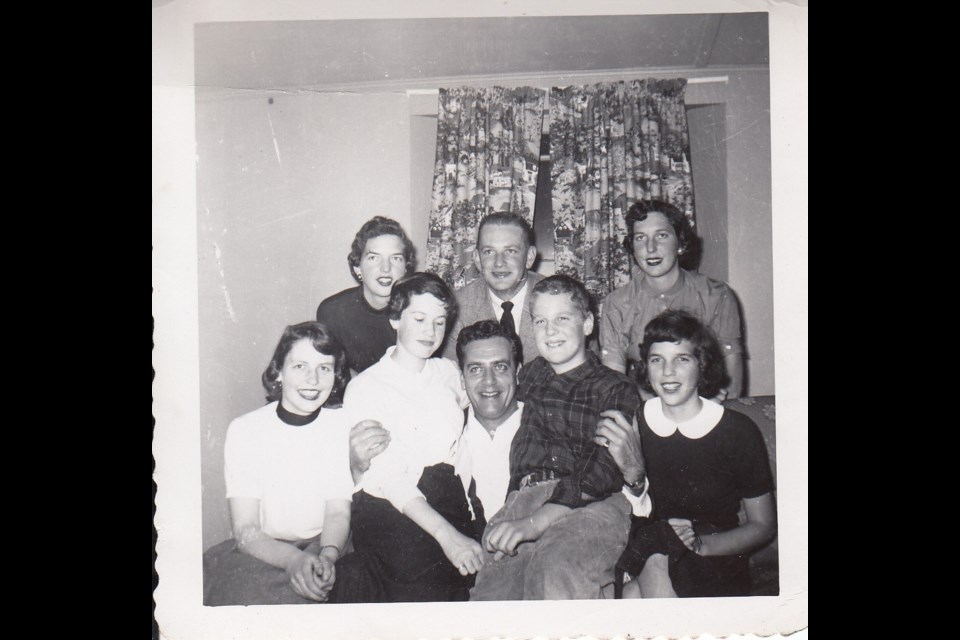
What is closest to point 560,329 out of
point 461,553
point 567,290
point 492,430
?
point 567,290

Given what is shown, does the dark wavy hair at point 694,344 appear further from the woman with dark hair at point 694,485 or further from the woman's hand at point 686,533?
the woman's hand at point 686,533

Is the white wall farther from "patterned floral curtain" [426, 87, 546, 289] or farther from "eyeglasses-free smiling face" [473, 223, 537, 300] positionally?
"eyeglasses-free smiling face" [473, 223, 537, 300]

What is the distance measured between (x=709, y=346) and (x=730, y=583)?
61cm

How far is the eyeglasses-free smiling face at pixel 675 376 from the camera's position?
1.81 meters

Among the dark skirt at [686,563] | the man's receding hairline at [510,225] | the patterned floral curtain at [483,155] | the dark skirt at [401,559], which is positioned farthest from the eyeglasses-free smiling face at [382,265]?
the dark skirt at [686,563]

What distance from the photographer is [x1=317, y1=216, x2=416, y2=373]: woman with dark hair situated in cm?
185

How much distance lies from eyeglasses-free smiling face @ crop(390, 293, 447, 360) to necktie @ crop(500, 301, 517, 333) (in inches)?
6.2

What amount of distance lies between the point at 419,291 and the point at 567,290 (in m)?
0.40

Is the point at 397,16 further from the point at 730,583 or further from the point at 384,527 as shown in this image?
the point at 730,583

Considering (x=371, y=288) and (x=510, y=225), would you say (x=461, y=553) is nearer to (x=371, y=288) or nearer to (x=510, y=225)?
(x=371, y=288)

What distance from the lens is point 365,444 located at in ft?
5.97

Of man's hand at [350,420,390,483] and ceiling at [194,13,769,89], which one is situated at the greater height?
ceiling at [194,13,769,89]

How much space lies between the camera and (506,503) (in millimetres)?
1791

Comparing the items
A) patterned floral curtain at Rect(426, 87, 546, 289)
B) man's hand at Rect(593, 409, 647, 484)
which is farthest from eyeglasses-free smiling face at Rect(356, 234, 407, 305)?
man's hand at Rect(593, 409, 647, 484)
